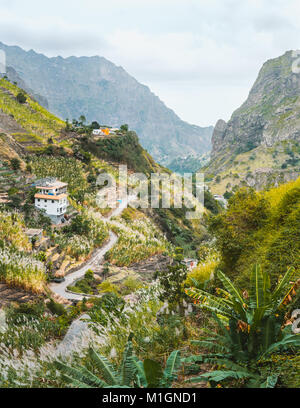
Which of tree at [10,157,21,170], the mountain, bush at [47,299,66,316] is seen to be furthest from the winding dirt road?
the mountain

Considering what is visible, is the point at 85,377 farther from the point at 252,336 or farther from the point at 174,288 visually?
the point at 174,288

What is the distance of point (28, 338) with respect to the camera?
7.38 metres

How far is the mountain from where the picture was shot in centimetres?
12719

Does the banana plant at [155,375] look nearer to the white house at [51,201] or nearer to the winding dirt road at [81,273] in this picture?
the winding dirt road at [81,273]

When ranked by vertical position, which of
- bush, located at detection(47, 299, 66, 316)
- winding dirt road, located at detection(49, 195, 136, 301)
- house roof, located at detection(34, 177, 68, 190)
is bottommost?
winding dirt road, located at detection(49, 195, 136, 301)

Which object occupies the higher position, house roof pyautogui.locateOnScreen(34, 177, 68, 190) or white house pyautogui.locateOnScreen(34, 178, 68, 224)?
house roof pyautogui.locateOnScreen(34, 177, 68, 190)

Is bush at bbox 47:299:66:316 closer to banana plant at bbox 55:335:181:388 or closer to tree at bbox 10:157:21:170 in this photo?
banana plant at bbox 55:335:181:388

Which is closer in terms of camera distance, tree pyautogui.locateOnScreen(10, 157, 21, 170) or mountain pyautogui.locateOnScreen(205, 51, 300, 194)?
tree pyautogui.locateOnScreen(10, 157, 21, 170)

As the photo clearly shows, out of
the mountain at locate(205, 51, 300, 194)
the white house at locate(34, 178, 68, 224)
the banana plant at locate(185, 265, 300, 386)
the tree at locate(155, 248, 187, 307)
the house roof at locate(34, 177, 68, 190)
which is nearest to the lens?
the banana plant at locate(185, 265, 300, 386)

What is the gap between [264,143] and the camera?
515ft

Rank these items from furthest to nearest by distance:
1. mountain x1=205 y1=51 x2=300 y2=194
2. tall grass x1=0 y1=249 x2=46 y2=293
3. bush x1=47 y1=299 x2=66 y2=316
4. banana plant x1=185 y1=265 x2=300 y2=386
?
1. mountain x1=205 y1=51 x2=300 y2=194
2. tall grass x1=0 y1=249 x2=46 y2=293
3. bush x1=47 y1=299 x2=66 y2=316
4. banana plant x1=185 y1=265 x2=300 y2=386

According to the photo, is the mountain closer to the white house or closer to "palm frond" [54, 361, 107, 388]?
the white house

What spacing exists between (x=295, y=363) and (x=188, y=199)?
211ft

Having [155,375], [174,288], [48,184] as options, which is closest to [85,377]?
[155,375]
